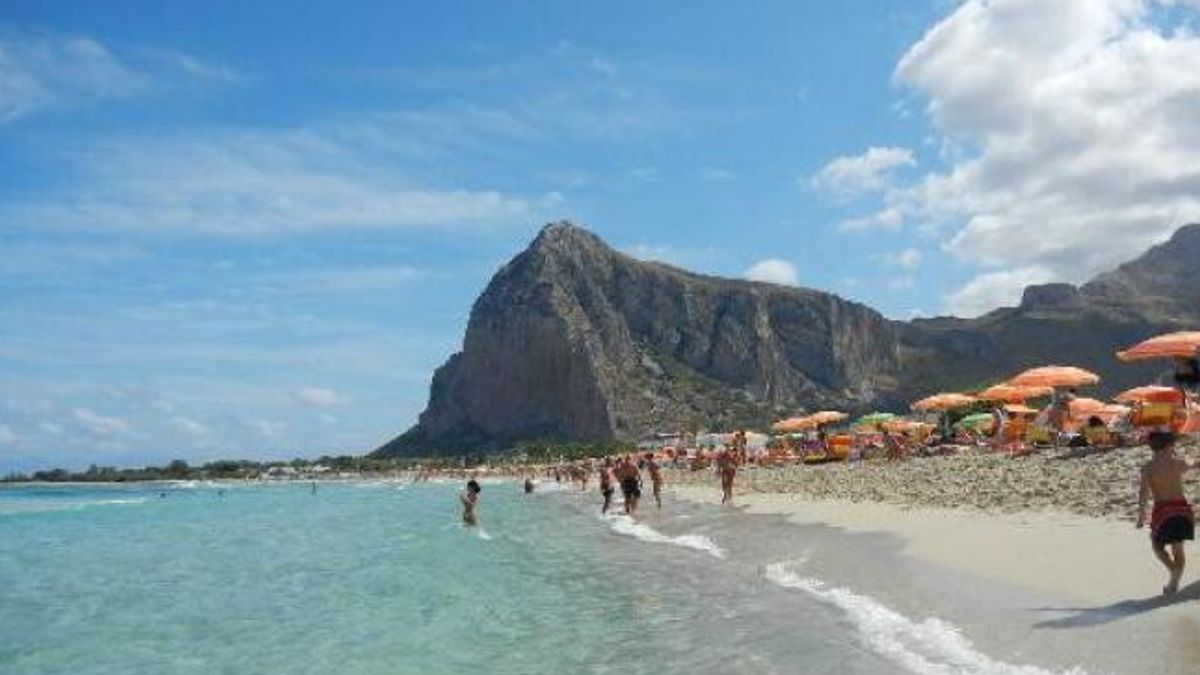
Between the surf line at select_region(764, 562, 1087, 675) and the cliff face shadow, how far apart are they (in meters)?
0.77

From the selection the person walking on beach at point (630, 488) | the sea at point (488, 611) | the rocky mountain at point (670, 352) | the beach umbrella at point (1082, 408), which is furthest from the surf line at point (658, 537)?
the rocky mountain at point (670, 352)

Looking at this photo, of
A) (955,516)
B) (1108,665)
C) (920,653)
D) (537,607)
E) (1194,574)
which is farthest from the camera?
(955,516)

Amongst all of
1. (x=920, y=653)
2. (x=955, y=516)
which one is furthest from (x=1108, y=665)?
(x=955, y=516)

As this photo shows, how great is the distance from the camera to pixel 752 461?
2151 inches

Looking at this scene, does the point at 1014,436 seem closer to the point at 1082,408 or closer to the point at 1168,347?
the point at 1082,408

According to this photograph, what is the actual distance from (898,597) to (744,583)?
3.32 metres

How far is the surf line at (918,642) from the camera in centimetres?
788

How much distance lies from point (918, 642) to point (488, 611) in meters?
6.54

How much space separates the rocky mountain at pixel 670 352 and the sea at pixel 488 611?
124 meters

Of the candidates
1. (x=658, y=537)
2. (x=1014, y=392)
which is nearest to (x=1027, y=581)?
(x=658, y=537)

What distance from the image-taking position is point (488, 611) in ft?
46.5

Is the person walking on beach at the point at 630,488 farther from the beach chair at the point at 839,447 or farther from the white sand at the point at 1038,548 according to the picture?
the white sand at the point at 1038,548

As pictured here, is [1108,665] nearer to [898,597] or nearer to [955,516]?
[898,597]

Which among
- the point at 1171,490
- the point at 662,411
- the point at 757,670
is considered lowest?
the point at 757,670
